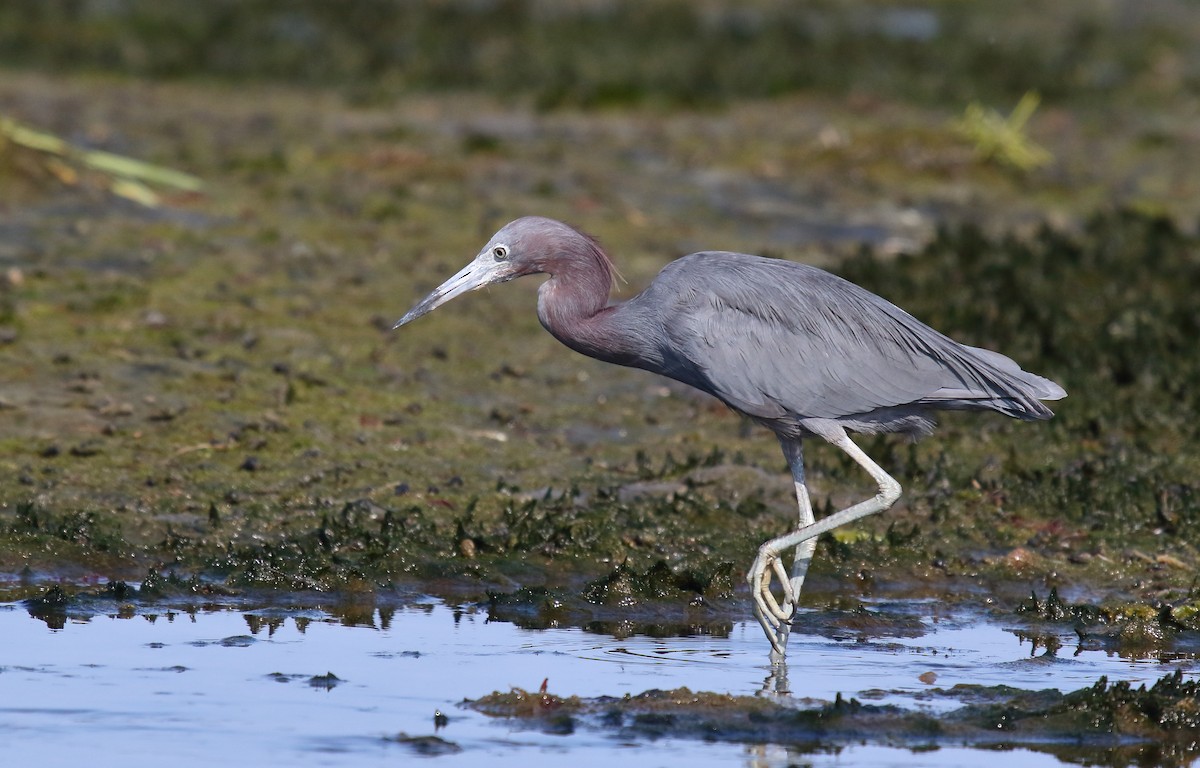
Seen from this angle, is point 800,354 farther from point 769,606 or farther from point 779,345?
point 769,606

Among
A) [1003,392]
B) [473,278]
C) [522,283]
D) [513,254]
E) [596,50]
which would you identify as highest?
[596,50]

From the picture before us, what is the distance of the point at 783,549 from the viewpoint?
7.83 metres

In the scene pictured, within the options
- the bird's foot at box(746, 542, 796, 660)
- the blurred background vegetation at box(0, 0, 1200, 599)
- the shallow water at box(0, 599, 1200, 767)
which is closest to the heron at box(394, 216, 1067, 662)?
the bird's foot at box(746, 542, 796, 660)

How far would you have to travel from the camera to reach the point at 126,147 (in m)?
16.5

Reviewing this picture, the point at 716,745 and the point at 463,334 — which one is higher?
the point at 463,334

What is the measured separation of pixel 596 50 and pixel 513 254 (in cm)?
1553

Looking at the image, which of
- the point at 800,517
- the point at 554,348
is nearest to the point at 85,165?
the point at 554,348

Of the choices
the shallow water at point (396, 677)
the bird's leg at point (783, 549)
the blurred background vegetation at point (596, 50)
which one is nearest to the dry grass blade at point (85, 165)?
the blurred background vegetation at point (596, 50)

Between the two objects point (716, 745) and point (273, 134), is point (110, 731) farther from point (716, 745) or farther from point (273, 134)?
point (273, 134)

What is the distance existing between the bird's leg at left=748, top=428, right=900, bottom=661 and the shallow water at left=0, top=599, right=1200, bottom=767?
116 mm

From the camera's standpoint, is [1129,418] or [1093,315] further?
[1093,315]

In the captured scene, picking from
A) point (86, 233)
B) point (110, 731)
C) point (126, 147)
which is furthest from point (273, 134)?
point (110, 731)

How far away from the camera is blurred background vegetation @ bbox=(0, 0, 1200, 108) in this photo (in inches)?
838

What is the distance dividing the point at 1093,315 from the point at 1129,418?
5.57 feet
